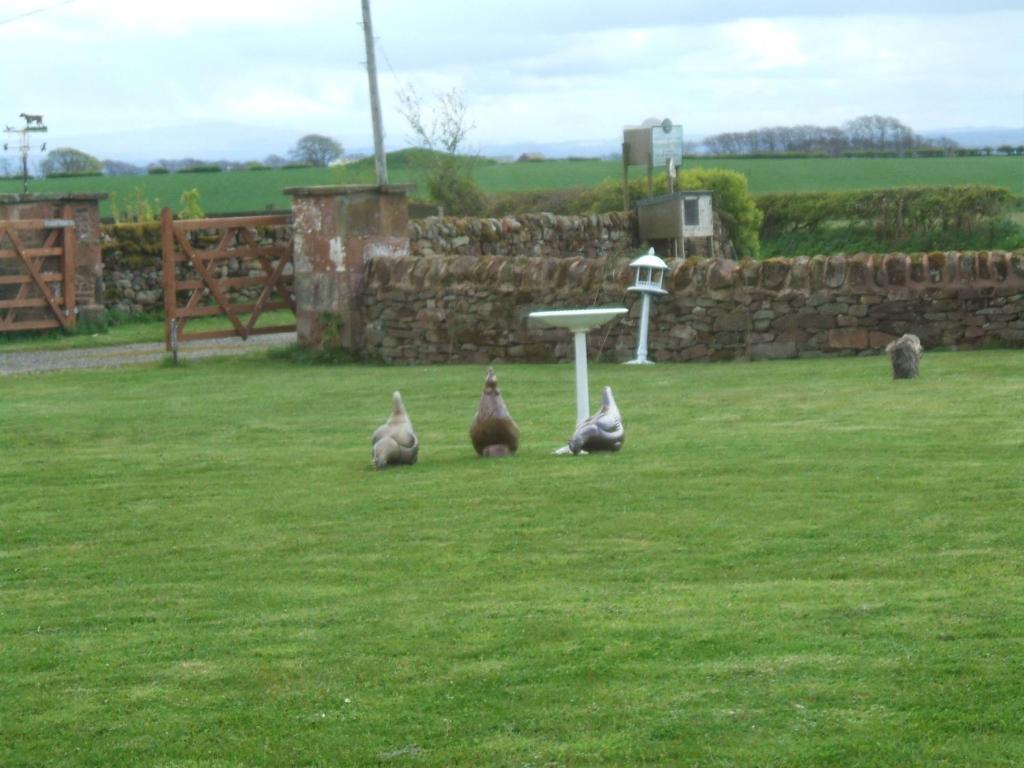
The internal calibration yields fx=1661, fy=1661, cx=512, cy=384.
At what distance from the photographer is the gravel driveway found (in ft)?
73.6

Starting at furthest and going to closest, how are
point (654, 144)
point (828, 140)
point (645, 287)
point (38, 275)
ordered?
point (828, 140) < point (654, 144) < point (38, 275) < point (645, 287)

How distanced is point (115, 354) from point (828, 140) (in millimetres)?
61882

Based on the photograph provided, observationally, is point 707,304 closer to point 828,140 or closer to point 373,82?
point 373,82

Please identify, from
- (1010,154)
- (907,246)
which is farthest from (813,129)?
(907,246)

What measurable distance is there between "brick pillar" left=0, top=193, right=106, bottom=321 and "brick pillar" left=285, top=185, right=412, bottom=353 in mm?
6317

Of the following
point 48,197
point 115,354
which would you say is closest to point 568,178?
point 48,197

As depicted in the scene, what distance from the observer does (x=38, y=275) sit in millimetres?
26547

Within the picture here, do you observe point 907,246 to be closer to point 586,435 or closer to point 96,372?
point 96,372

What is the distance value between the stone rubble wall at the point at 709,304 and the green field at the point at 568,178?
32524mm

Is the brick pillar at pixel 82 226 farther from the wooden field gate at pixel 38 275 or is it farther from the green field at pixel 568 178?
the green field at pixel 568 178

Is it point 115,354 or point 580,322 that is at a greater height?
point 580,322

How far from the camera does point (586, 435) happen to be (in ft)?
38.2

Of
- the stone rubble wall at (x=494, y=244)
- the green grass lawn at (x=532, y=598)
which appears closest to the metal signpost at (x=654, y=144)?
the stone rubble wall at (x=494, y=244)

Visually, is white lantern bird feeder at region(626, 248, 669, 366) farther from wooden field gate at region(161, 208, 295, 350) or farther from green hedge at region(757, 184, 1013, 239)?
green hedge at region(757, 184, 1013, 239)
